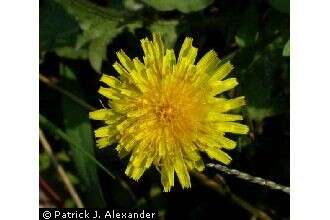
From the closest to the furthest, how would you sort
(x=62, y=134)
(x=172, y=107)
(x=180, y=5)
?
(x=172, y=107) < (x=180, y=5) < (x=62, y=134)

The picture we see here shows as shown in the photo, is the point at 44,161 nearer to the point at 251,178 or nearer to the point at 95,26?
the point at 95,26

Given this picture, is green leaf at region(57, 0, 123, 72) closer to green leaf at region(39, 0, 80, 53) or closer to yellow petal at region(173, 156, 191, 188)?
green leaf at region(39, 0, 80, 53)

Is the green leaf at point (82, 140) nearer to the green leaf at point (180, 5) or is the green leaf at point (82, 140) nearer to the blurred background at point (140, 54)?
the blurred background at point (140, 54)
